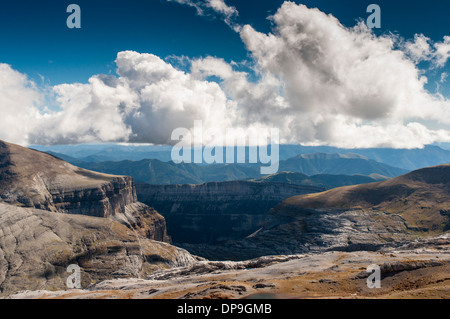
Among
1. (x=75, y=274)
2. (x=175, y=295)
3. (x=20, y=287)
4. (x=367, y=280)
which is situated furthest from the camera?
(x=75, y=274)
